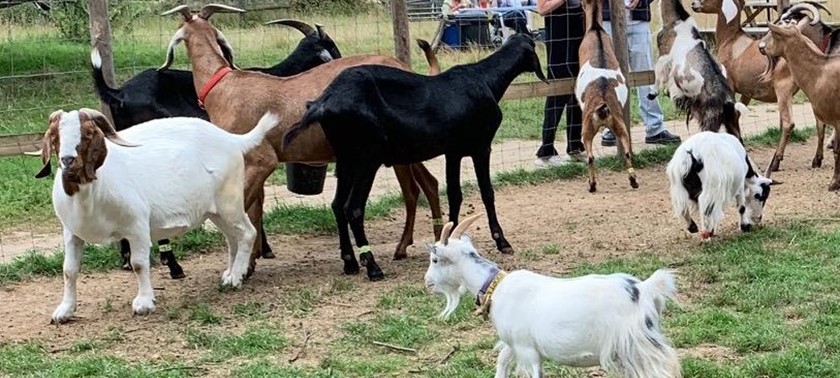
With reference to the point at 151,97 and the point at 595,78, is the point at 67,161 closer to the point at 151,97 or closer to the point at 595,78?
the point at 151,97

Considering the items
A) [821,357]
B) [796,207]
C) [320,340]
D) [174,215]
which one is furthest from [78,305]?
[796,207]

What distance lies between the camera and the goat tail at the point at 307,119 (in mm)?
6766

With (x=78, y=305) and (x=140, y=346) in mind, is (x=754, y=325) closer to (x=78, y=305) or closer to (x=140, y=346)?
(x=140, y=346)

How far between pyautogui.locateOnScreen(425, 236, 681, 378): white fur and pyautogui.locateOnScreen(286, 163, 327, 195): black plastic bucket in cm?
453

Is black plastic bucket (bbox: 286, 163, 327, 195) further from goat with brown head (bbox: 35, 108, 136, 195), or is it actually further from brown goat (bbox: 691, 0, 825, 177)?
brown goat (bbox: 691, 0, 825, 177)

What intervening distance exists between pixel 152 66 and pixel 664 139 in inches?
242

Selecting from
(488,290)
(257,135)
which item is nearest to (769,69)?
(257,135)

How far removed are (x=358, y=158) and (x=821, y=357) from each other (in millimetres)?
3005

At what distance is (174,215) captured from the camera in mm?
6395

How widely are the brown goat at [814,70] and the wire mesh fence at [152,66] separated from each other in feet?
6.50

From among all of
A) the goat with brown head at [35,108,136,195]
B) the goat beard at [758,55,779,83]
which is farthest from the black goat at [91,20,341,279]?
the goat beard at [758,55,779,83]

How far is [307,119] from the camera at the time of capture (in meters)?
6.79

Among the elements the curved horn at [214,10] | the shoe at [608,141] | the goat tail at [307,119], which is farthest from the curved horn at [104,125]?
the shoe at [608,141]

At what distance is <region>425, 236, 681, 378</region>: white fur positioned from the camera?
4223 mm
